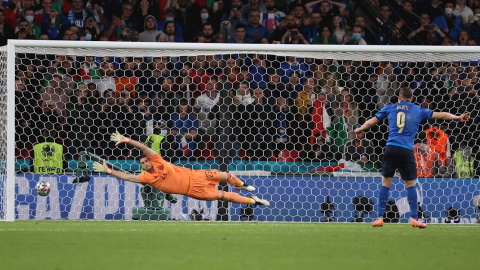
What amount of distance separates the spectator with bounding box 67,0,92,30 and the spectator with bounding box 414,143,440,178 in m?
6.05

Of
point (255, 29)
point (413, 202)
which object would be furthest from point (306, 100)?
point (255, 29)

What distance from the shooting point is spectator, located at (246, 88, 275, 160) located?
10.5 m

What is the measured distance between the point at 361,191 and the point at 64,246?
5.10m

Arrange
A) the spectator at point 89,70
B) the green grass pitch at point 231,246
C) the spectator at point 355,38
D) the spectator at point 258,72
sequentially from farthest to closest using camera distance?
the spectator at point 355,38, the spectator at point 89,70, the spectator at point 258,72, the green grass pitch at point 231,246

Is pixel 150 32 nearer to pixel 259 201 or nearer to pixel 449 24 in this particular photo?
pixel 259 201

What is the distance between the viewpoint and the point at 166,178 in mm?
9555

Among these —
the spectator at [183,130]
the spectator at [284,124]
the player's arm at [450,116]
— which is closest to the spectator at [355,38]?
the spectator at [284,124]

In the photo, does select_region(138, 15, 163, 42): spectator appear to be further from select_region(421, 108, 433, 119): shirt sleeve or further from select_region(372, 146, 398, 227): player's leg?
select_region(421, 108, 433, 119): shirt sleeve

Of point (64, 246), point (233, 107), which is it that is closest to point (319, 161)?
point (233, 107)

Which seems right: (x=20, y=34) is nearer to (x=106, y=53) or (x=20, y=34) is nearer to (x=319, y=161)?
(x=106, y=53)

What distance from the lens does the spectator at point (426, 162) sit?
412 inches

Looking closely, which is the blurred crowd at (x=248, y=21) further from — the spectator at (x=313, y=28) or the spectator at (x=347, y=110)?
the spectator at (x=347, y=110)

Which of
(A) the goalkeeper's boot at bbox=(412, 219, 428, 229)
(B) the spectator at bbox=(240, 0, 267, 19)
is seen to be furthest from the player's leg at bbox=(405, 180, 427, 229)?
(B) the spectator at bbox=(240, 0, 267, 19)

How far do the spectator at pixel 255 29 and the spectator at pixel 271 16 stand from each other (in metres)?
0.24
